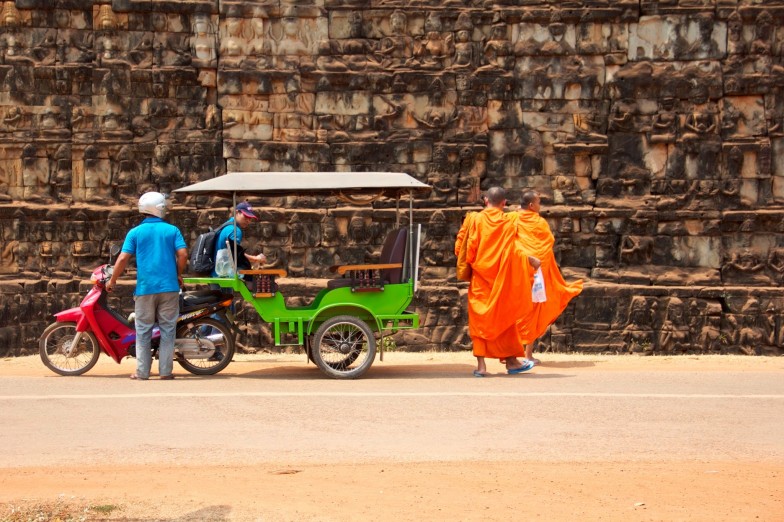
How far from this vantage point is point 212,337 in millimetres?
10734

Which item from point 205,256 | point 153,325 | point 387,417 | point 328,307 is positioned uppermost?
point 205,256

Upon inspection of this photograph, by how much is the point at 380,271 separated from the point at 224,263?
5.84ft

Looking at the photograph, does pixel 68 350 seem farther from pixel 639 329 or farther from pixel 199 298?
pixel 639 329

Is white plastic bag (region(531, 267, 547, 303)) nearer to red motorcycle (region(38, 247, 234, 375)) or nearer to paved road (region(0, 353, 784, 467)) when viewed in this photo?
paved road (region(0, 353, 784, 467))

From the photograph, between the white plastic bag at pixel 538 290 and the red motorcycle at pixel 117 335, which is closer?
the red motorcycle at pixel 117 335

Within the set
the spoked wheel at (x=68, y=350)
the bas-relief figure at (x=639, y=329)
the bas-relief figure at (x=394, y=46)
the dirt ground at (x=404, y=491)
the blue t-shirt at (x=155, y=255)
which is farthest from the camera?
the bas-relief figure at (x=394, y=46)

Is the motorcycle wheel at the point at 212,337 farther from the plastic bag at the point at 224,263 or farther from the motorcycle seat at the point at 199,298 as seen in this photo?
the plastic bag at the point at 224,263

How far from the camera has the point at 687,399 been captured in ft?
30.7

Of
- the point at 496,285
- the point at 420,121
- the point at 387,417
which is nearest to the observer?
the point at 387,417

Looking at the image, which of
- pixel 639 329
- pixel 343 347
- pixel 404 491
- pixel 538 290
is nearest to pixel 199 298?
pixel 343 347

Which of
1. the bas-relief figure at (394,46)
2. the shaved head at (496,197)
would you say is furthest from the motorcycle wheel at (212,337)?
the bas-relief figure at (394,46)

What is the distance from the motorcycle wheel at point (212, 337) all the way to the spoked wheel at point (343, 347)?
98cm

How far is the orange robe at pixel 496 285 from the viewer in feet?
35.9

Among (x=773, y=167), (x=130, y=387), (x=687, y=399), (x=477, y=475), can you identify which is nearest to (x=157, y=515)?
(x=477, y=475)
